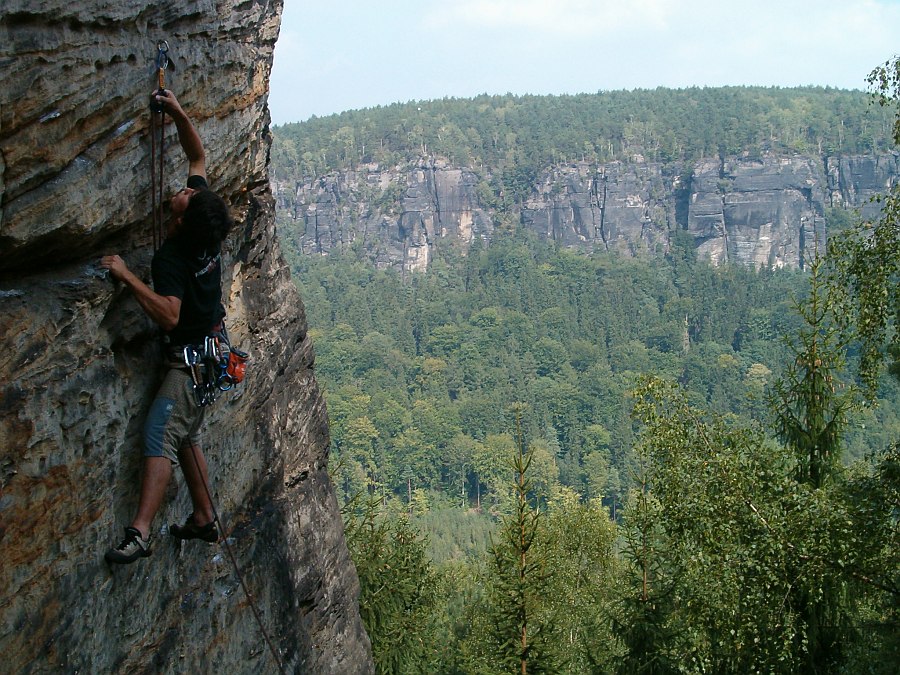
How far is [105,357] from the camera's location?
5008 millimetres

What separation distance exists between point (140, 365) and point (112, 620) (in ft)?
4.89

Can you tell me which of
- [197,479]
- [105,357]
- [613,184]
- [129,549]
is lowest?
[129,549]

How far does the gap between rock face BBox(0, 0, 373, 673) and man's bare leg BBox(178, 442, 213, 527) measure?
0.40 ft

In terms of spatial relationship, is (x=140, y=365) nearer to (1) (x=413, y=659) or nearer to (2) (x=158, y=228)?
(2) (x=158, y=228)

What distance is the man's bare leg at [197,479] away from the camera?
18.5 ft

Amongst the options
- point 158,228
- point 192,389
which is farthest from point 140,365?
point 158,228

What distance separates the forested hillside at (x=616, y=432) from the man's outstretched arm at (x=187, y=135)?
602 cm

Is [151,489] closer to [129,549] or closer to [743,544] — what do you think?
[129,549]

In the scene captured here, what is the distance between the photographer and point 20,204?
4426 mm

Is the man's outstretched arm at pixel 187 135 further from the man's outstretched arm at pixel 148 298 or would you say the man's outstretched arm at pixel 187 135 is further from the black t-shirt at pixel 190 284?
the man's outstretched arm at pixel 148 298

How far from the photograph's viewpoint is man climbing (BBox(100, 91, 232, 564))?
504cm

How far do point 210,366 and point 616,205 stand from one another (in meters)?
180

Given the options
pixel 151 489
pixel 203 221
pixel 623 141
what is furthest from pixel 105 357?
pixel 623 141

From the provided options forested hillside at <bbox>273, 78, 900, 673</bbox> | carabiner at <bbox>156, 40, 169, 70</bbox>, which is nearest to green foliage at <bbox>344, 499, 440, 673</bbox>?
forested hillside at <bbox>273, 78, 900, 673</bbox>
